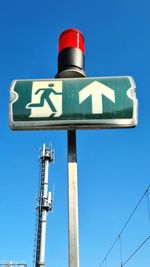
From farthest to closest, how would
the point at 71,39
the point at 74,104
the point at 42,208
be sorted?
the point at 42,208 → the point at 71,39 → the point at 74,104

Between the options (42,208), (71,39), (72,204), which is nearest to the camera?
(72,204)

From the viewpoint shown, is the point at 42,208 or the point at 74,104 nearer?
the point at 74,104

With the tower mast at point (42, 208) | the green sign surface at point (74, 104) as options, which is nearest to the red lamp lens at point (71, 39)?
the green sign surface at point (74, 104)

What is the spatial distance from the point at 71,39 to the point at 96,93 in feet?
1.75

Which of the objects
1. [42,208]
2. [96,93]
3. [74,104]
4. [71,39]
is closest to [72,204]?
[74,104]

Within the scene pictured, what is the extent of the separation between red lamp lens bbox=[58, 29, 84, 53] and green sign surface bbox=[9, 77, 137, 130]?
0.32m

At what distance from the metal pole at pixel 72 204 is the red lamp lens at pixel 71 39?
69 cm

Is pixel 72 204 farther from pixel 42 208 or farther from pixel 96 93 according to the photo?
pixel 42 208

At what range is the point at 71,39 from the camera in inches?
130

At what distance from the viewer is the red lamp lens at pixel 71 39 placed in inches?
129

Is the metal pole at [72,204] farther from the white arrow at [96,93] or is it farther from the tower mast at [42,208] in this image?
the tower mast at [42,208]

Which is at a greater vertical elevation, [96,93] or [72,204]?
[96,93]

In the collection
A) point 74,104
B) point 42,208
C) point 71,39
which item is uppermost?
point 42,208

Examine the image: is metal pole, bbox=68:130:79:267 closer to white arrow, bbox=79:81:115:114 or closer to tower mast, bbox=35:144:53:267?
white arrow, bbox=79:81:115:114
